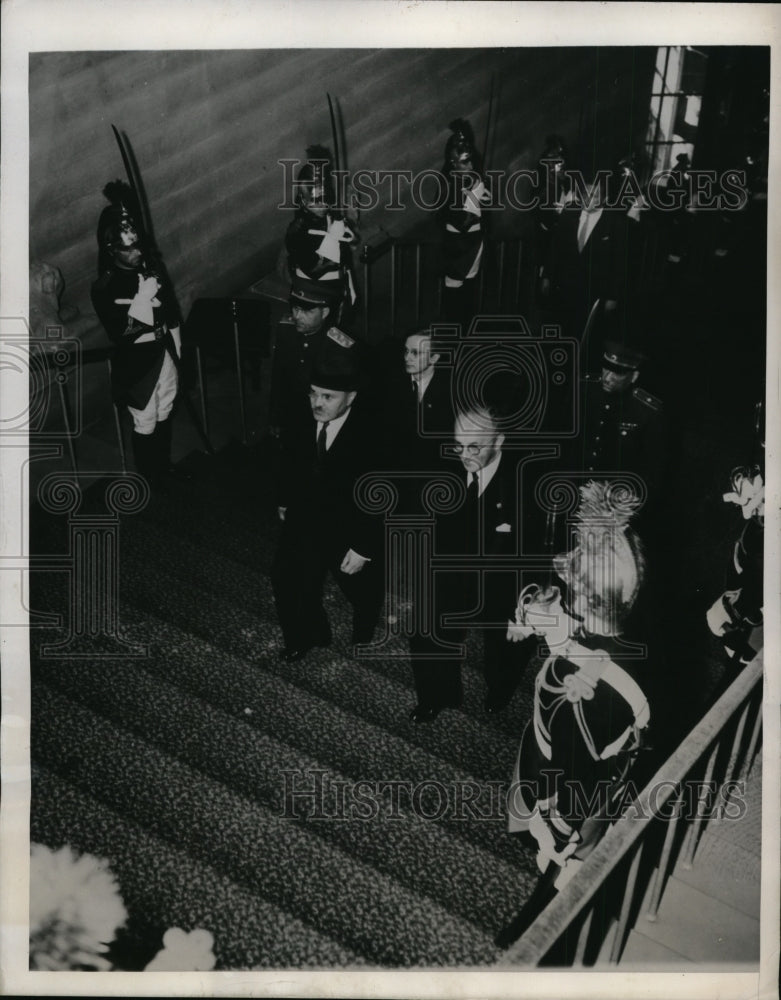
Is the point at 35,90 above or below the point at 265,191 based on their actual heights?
above

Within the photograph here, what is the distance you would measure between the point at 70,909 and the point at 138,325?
1730 mm

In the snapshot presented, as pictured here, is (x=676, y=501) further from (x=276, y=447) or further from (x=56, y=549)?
(x=56, y=549)

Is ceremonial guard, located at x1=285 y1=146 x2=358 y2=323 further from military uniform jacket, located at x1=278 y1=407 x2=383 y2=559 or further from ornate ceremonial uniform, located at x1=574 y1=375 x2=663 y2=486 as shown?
ornate ceremonial uniform, located at x1=574 y1=375 x2=663 y2=486

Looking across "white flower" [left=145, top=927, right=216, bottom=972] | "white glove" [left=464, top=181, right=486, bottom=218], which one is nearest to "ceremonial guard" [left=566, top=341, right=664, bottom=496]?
"white glove" [left=464, top=181, right=486, bottom=218]

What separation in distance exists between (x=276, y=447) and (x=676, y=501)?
1242 mm

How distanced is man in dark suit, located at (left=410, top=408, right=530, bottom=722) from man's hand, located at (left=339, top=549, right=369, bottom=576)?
0.20 meters

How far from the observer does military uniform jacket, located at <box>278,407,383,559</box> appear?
10.9 ft

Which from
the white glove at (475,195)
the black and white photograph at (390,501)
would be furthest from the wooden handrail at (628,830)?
the white glove at (475,195)

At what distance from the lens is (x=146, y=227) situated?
3.29m

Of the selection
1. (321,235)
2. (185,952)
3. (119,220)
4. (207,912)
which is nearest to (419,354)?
(321,235)

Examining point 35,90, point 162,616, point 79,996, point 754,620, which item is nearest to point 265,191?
point 35,90

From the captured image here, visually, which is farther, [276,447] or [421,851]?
[276,447]

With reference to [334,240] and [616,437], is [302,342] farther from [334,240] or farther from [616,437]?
[616,437]

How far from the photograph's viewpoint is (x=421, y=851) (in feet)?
10.5
